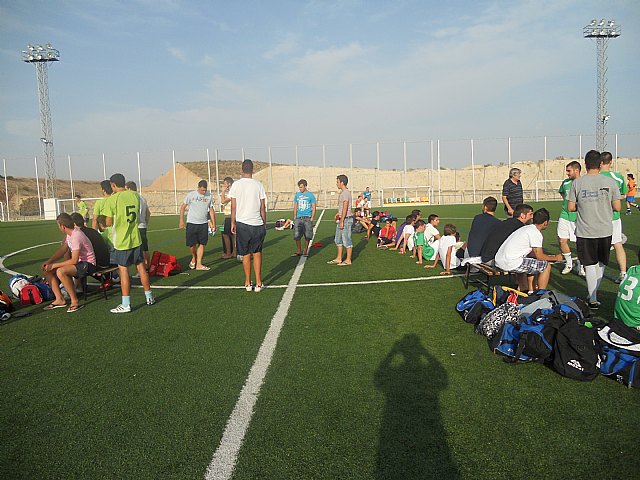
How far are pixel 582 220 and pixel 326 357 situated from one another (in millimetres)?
4297

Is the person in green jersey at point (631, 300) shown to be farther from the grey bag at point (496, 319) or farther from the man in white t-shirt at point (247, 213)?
the man in white t-shirt at point (247, 213)

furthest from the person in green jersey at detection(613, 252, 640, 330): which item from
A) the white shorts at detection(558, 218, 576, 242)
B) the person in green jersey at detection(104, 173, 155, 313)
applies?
the person in green jersey at detection(104, 173, 155, 313)

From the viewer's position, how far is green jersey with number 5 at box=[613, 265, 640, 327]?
4680mm

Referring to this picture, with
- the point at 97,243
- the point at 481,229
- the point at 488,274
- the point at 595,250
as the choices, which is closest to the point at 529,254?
the point at 488,274

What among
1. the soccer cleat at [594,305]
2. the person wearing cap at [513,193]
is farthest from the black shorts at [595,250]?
the person wearing cap at [513,193]

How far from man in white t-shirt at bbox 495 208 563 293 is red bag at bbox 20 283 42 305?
24.2ft

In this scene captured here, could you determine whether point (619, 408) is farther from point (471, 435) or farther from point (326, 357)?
point (326, 357)

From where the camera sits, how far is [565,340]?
417 centimetres

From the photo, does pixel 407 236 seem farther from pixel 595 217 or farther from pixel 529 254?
pixel 595 217

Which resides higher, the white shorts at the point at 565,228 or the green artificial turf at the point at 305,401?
the white shorts at the point at 565,228

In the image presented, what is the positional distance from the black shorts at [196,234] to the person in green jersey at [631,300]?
8095mm

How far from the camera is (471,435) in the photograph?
3168mm

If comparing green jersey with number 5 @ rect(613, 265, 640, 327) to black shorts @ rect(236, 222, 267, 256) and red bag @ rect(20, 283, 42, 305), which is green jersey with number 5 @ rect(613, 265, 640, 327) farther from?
red bag @ rect(20, 283, 42, 305)

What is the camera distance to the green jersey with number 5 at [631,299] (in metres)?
4.68
